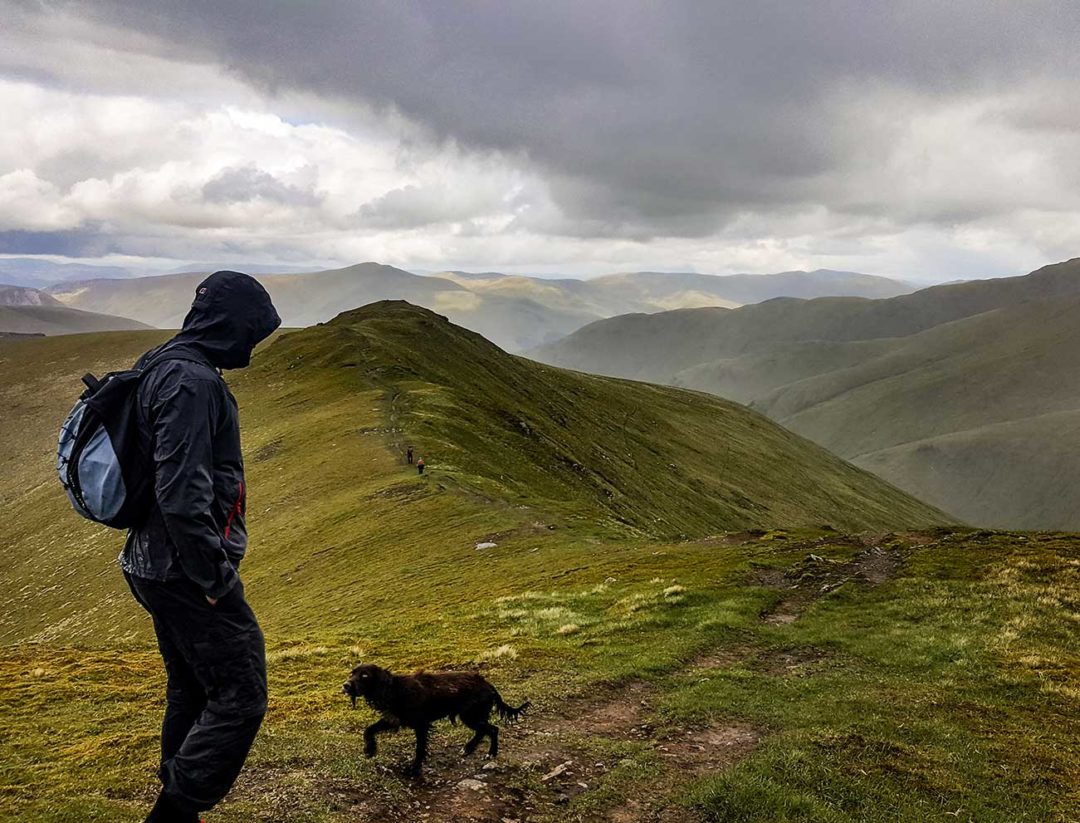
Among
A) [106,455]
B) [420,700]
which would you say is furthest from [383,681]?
[106,455]

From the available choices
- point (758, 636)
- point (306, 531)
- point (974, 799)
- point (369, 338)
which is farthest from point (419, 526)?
point (369, 338)

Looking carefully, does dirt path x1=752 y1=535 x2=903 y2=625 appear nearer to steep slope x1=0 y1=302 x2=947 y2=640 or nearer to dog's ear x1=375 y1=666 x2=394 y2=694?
steep slope x1=0 y1=302 x2=947 y2=640

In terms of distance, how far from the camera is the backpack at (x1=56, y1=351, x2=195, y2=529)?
6.77 metres

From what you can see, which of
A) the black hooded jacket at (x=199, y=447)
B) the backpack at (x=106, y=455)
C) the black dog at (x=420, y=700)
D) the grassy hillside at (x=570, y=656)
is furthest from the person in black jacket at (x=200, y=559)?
the black dog at (x=420, y=700)

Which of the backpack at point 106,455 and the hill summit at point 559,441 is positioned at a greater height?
the backpack at point 106,455

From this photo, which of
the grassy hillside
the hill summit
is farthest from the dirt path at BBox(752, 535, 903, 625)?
the hill summit

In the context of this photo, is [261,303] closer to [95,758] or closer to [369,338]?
[95,758]

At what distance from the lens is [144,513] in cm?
708

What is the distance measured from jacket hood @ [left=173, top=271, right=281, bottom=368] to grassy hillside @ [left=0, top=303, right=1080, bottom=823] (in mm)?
6035

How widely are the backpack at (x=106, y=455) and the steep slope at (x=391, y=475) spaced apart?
29.8 meters

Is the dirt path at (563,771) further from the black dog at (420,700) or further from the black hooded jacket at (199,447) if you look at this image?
the black hooded jacket at (199,447)

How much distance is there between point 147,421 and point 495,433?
7416cm

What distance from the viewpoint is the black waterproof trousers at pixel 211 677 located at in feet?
23.2

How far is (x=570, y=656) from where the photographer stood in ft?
63.7
